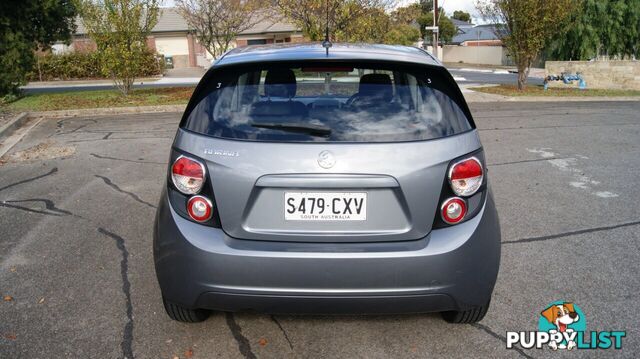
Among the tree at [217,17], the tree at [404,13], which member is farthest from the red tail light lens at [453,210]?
the tree at [217,17]

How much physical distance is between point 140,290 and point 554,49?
30.4m

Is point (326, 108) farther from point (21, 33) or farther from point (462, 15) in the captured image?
point (462, 15)

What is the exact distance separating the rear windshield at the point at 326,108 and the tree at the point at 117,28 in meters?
14.9

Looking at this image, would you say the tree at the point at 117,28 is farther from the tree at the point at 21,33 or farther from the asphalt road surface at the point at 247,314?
the asphalt road surface at the point at 247,314

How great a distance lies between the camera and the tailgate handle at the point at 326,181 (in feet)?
8.33

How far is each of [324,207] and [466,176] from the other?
718 mm

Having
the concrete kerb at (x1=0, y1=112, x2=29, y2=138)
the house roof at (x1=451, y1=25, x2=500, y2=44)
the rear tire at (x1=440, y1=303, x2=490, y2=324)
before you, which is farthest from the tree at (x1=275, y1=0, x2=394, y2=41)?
the house roof at (x1=451, y1=25, x2=500, y2=44)

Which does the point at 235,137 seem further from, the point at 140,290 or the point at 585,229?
the point at 585,229

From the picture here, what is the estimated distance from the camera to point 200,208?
2650 millimetres

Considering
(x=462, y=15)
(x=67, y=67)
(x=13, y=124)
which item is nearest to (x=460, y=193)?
(x=13, y=124)

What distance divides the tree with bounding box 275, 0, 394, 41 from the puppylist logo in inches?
588

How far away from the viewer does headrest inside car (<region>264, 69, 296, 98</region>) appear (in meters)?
2.91

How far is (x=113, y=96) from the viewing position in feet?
58.6

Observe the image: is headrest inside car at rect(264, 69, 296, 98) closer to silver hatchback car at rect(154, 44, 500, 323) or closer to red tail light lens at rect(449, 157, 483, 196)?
silver hatchback car at rect(154, 44, 500, 323)
